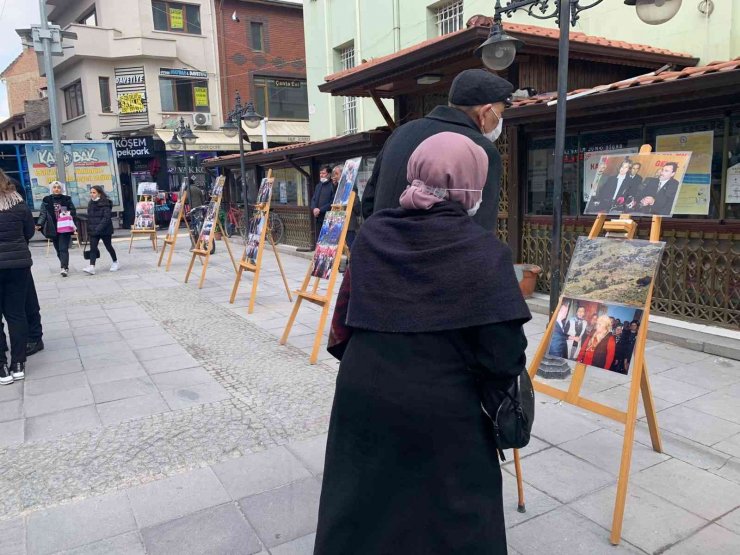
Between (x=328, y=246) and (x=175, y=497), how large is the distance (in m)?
3.17

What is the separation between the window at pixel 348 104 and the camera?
16500mm

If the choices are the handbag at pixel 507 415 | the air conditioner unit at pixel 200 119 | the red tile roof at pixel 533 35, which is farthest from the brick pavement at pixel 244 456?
the air conditioner unit at pixel 200 119

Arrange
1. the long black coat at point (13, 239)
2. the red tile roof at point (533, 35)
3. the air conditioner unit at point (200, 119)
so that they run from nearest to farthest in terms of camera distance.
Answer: the long black coat at point (13, 239) < the red tile roof at point (533, 35) < the air conditioner unit at point (200, 119)

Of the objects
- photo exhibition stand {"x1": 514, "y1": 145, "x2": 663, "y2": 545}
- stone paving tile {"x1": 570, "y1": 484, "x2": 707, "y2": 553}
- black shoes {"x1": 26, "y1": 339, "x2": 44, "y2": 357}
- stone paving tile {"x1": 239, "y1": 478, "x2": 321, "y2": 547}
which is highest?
photo exhibition stand {"x1": 514, "y1": 145, "x2": 663, "y2": 545}

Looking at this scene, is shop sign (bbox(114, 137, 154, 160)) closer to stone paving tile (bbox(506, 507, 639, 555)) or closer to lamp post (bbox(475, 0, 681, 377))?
lamp post (bbox(475, 0, 681, 377))

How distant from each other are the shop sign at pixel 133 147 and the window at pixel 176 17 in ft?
18.0

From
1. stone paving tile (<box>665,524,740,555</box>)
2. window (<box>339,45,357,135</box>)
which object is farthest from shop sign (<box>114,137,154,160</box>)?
stone paving tile (<box>665,524,740,555</box>)

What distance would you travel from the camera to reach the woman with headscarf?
172 centimetres

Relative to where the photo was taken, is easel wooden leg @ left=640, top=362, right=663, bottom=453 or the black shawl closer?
the black shawl

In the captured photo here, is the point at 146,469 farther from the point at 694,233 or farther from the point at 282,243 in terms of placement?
the point at 282,243

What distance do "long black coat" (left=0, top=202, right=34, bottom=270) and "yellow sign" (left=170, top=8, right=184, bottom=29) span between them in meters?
23.3

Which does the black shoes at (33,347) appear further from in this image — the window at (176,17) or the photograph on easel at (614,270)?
the window at (176,17)

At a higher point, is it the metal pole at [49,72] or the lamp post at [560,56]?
the metal pole at [49,72]

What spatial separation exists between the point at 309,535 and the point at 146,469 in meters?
1.25
